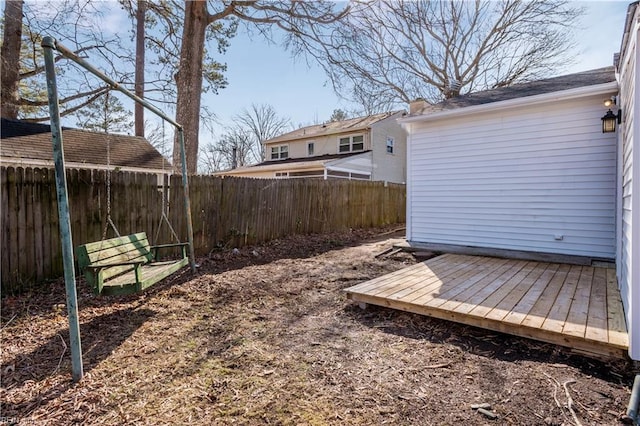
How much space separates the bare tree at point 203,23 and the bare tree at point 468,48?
224 cm

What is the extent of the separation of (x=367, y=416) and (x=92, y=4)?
30.7ft

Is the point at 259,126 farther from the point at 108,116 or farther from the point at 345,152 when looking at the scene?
the point at 108,116

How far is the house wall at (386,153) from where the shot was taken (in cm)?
1667

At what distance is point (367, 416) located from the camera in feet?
6.14

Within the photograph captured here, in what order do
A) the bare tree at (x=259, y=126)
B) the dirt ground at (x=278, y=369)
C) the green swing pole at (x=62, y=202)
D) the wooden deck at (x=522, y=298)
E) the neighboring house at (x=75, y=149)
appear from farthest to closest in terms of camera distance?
the bare tree at (x=259, y=126) → the neighboring house at (x=75, y=149) → the wooden deck at (x=522, y=298) → the green swing pole at (x=62, y=202) → the dirt ground at (x=278, y=369)

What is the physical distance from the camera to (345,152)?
17.2m

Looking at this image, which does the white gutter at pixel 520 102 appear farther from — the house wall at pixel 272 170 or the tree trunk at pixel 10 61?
the tree trunk at pixel 10 61

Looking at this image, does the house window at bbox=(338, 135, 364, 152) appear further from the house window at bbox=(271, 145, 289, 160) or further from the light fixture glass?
the light fixture glass

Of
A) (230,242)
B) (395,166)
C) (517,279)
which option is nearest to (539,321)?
(517,279)

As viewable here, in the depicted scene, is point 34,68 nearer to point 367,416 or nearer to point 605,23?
point 367,416

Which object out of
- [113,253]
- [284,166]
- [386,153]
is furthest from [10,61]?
[386,153]

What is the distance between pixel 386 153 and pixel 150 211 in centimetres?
1425

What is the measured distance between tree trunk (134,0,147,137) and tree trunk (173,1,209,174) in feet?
3.27

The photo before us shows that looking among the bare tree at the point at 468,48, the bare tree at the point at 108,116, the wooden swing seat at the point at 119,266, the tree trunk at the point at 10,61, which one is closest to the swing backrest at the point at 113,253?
the wooden swing seat at the point at 119,266
